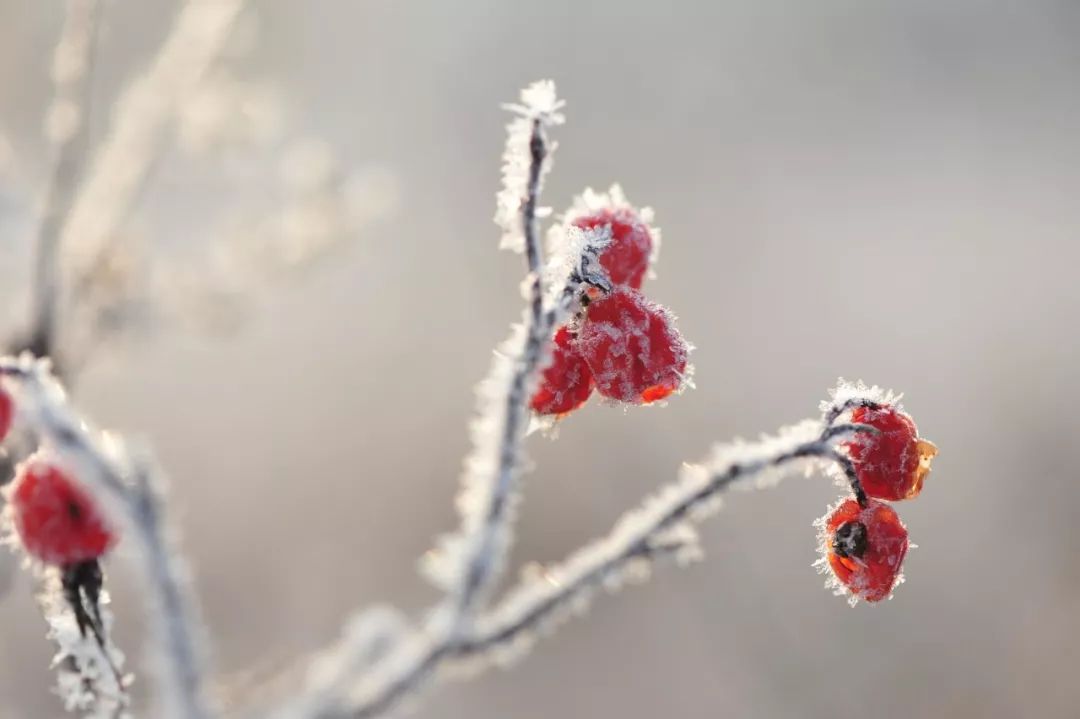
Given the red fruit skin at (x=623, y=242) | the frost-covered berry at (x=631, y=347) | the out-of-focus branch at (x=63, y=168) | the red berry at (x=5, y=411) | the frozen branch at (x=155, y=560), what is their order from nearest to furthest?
the frozen branch at (x=155, y=560), the red berry at (x=5, y=411), the frost-covered berry at (x=631, y=347), the red fruit skin at (x=623, y=242), the out-of-focus branch at (x=63, y=168)

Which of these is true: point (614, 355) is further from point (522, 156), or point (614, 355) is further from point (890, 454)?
point (890, 454)

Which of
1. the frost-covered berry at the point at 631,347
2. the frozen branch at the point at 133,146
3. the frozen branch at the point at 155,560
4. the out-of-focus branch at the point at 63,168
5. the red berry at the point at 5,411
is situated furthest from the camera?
the frozen branch at the point at 133,146

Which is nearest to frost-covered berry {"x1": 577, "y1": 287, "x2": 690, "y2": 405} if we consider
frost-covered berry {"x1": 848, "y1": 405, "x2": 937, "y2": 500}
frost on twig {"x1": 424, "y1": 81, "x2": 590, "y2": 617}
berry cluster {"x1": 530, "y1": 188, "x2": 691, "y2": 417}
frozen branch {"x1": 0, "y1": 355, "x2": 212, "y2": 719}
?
berry cluster {"x1": 530, "y1": 188, "x2": 691, "y2": 417}

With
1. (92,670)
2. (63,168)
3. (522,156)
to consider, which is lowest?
(92,670)

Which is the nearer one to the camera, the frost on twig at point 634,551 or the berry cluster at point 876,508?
the frost on twig at point 634,551

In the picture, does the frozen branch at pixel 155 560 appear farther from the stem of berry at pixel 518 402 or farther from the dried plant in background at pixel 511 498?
the stem of berry at pixel 518 402

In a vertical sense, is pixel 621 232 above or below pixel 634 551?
above

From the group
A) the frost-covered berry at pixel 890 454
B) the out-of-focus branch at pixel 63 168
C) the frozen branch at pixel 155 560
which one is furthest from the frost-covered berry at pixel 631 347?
the out-of-focus branch at pixel 63 168

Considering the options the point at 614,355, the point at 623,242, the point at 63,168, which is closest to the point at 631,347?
the point at 614,355

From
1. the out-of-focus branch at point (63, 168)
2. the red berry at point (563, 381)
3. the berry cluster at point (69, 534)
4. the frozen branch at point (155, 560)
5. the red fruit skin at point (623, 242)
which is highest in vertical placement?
the out-of-focus branch at point (63, 168)
